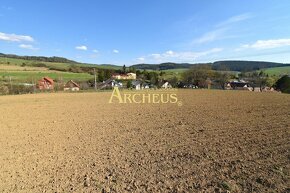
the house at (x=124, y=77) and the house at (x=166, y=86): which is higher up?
the house at (x=124, y=77)

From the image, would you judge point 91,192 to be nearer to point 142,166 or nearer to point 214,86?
point 142,166

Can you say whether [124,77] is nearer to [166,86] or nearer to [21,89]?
[166,86]

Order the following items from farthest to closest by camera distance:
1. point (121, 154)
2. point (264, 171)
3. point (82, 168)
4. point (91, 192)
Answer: point (121, 154), point (82, 168), point (264, 171), point (91, 192)

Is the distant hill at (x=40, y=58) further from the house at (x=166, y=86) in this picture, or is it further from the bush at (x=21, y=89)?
the bush at (x=21, y=89)

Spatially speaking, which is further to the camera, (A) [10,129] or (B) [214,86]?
(B) [214,86]

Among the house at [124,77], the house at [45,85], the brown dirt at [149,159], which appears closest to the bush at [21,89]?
the house at [45,85]

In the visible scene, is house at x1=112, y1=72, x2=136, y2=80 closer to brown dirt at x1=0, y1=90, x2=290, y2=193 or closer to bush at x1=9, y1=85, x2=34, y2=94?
bush at x1=9, y1=85, x2=34, y2=94

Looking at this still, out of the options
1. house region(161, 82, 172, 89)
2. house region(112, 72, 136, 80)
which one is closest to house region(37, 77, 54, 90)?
house region(112, 72, 136, 80)

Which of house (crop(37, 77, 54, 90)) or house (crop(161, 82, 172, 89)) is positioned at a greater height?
house (crop(37, 77, 54, 90))

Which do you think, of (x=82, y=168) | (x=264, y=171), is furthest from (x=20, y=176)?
(x=264, y=171)

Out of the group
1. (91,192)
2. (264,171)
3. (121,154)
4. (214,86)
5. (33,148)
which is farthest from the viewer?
(214,86)

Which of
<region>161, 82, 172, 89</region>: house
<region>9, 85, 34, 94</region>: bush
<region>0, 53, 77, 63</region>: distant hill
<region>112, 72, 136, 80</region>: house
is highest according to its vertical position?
<region>0, 53, 77, 63</region>: distant hill

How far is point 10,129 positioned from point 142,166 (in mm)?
6243

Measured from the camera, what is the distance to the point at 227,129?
295 inches
